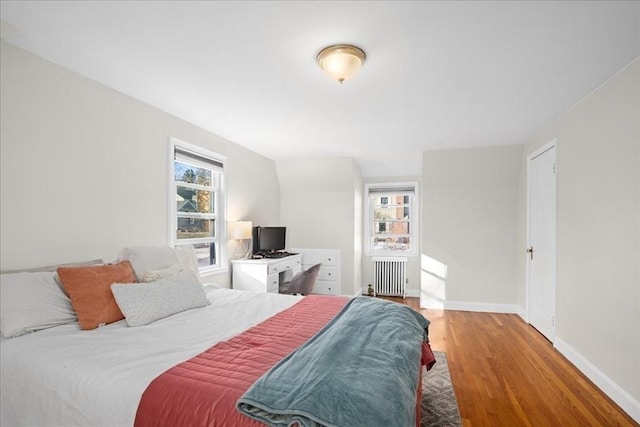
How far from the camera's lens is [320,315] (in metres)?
2.29

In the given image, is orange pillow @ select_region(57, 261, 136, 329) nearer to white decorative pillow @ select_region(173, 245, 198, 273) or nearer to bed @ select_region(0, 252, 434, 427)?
bed @ select_region(0, 252, 434, 427)

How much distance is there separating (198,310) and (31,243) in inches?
46.3

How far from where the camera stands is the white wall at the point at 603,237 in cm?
230

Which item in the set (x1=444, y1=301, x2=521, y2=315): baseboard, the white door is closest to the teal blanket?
the white door

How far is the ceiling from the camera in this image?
1.76m

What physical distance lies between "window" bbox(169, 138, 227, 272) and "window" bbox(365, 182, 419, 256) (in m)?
2.97

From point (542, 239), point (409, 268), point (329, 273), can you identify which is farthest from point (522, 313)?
point (329, 273)

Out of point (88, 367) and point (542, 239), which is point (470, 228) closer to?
point (542, 239)

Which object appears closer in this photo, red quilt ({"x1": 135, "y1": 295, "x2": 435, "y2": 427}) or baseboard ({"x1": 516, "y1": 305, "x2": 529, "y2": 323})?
red quilt ({"x1": 135, "y1": 295, "x2": 435, "y2": 427})

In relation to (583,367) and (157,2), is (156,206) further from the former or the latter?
(583,367)

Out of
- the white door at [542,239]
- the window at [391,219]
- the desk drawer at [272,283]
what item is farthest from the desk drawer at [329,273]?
the white door at [542,239]

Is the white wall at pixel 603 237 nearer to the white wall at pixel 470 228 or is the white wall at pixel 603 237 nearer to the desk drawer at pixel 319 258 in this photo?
the white wall at pixel 470 228

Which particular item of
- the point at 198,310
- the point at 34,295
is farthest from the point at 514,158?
the point at 34,295

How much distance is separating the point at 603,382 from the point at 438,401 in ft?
4.46
